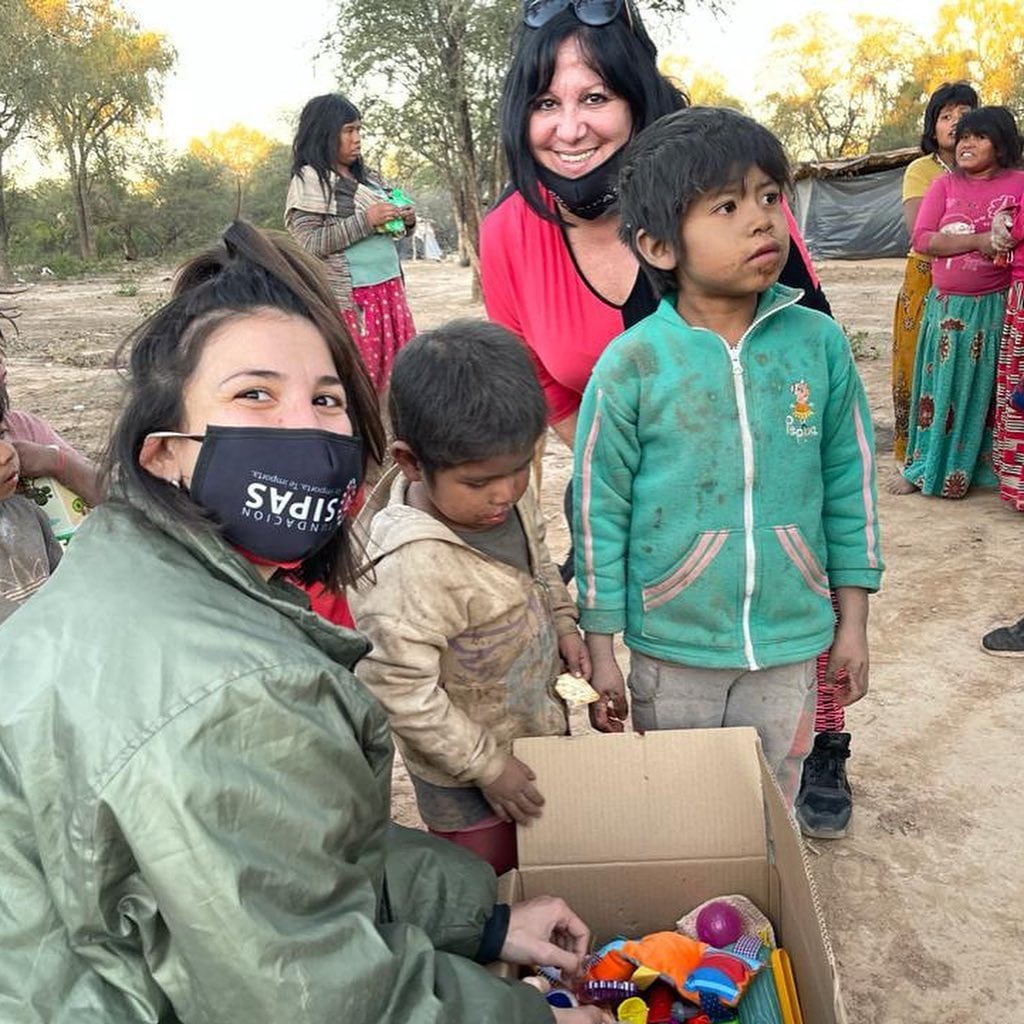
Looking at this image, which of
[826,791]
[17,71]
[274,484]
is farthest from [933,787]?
[17,71]

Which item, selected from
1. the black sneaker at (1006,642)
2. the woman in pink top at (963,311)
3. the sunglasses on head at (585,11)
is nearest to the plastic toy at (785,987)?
the sunglasses on head at (585,11)

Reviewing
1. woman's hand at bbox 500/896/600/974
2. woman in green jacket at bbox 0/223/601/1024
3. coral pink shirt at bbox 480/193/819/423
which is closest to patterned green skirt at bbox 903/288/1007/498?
coral pink shirt at bbox 480/193/819/423

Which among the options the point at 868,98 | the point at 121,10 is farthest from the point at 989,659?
the point at 868,98

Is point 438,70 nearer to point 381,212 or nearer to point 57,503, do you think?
point 381,212

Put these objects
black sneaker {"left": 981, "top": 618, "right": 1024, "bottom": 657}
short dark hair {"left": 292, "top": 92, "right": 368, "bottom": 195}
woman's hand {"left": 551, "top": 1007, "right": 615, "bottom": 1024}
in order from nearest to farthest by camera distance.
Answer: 1. woman's hand {"left": 551, "top": 1007, "right": 615, "bottom": 1024}
2. black sneaker {"left": 981, "top": 618, "right": 1024, "bottom": 657}
3. short dark hair {"left": 292, "top": 92, "right": 368, "bottom": 195}

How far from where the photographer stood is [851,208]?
21844 mm

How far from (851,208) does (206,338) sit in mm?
22697

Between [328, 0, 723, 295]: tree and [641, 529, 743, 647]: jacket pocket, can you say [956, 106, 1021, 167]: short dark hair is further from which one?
[328, 0, 723, 295]: tree

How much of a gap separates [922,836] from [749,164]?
1815 millimetres

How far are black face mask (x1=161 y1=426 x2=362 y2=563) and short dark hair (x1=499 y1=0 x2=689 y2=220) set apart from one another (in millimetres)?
1280

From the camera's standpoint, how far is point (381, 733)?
51.4 inches

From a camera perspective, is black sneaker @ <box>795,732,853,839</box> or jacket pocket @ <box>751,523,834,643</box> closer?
jacket pocket @ <box>751,523,834,643</box>

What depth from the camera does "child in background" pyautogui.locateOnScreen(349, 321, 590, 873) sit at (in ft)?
6.07

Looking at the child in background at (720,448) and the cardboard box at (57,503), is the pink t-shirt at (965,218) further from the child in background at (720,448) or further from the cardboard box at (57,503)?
the cardboard box at (57,503)
